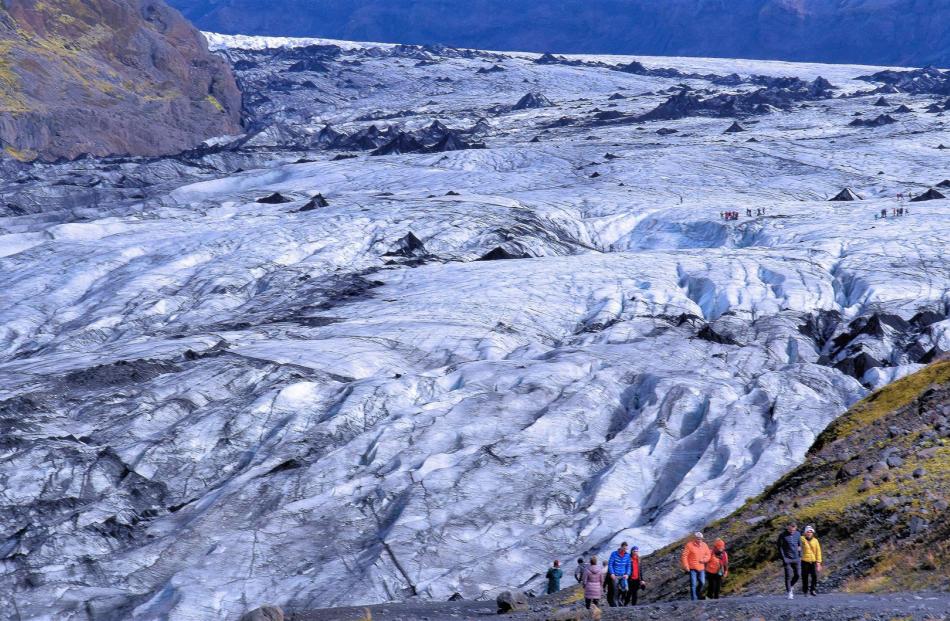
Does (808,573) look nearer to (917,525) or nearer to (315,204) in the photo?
(917,525)

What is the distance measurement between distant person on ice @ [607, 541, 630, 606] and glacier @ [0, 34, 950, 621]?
9.65 metres

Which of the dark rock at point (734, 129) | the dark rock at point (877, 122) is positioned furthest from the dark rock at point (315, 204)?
the dark rock at point (877, 122)

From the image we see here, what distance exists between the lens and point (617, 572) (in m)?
20.0

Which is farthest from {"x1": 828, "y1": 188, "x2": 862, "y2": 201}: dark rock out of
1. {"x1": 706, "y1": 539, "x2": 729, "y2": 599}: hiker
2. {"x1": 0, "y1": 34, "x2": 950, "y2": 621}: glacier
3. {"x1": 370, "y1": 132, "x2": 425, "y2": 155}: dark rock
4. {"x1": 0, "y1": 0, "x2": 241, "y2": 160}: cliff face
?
{"x1": 0, "y1": 0, "x2": 241, "y2": 160}: cliff face

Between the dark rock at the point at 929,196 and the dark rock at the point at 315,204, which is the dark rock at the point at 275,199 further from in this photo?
the dark rock at the point at 929,196

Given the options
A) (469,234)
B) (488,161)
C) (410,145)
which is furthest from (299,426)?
(410,145)

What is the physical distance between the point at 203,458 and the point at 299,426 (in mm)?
2978

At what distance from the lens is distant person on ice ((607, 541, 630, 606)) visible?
20.0 meters

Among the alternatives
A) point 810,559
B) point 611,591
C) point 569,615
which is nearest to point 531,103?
point 611,591

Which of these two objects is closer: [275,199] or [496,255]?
[496,255]

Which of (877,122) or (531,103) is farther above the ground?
(531,103)

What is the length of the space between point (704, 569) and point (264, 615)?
311 inches

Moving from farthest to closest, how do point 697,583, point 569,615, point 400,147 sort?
1. point 400,147
2. point 697,583
3. point 569,615

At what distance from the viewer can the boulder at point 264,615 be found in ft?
71.2
